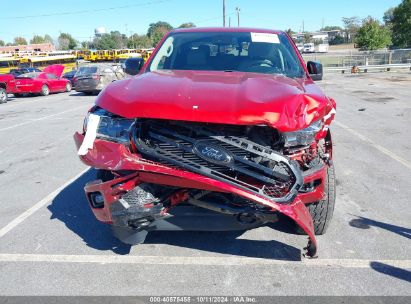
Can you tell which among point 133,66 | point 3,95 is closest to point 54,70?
point 3,95

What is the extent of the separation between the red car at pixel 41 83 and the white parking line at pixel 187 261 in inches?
762

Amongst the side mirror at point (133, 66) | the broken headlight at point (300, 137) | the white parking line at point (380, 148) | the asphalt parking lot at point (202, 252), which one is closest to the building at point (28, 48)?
the white parking line at point (380, 148)

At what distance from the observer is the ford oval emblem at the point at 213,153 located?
2809mm

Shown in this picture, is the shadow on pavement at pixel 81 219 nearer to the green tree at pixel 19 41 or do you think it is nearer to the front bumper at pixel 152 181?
the front bumper at pixel 152 181

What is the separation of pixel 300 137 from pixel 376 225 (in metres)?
1.68

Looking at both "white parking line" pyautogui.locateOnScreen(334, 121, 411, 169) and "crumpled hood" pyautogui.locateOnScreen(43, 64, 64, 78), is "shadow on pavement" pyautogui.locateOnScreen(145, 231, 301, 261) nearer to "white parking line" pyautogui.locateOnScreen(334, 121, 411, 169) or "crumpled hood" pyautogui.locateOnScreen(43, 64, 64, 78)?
"white parking line" pyautogui.locateOnScreen(334, 121, 411, 169)

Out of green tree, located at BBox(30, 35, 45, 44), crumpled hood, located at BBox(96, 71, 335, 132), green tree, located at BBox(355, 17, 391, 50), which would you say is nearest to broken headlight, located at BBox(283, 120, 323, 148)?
crumpled hood, located at BBox(96, 71, 335, 132)

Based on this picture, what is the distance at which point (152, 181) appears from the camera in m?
2.91

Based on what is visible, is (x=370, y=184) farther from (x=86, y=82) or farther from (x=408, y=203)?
(x=86, y=82)

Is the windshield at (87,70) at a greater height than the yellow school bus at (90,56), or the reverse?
the yellow school bus at (90,56)

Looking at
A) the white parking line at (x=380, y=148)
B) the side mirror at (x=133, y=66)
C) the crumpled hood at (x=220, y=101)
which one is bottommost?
the white parking line at (x=380, y=148)

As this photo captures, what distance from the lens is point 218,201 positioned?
9.80ft

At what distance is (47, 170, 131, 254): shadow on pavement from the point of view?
3736 mm

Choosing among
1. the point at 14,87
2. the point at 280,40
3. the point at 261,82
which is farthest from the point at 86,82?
the point at 261,82
